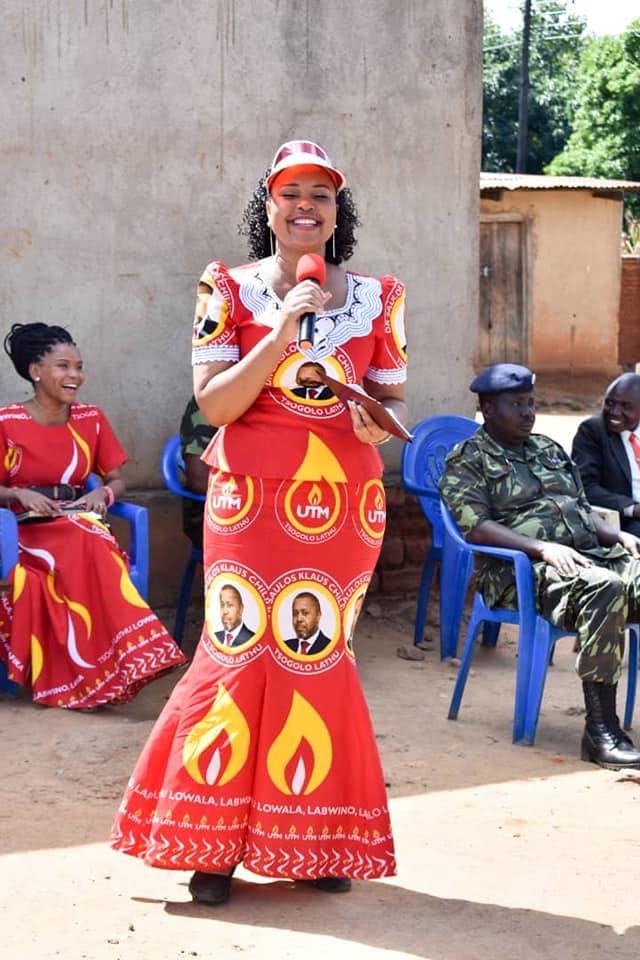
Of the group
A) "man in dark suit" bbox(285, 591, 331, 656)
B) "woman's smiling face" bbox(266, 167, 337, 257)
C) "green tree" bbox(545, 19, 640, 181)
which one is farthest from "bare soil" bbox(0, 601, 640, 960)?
"green tree" bbox(545, 19, 640, 181)

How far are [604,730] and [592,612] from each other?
17.3 inches

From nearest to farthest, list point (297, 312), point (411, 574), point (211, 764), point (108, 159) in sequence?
point (297, 312) < point (211, 764) < point (108, 159) < point (411, 574)

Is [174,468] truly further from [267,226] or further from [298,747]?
[298,747]

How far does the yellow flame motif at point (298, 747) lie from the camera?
141 inches

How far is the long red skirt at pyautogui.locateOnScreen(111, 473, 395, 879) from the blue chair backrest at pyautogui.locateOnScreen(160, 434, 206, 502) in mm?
2803

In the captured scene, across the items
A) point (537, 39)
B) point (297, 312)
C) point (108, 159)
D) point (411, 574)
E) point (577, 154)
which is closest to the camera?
point (297, 312)

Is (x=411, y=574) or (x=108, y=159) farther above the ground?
(x=108, y=159)

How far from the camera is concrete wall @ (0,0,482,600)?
21.1 ft

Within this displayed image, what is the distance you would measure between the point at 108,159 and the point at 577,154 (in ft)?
71.8

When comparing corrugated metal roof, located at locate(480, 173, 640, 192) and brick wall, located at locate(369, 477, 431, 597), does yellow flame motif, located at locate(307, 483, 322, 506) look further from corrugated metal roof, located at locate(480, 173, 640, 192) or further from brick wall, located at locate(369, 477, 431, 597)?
corrugated metal roof, located at locate(480, 173, 640, 192)

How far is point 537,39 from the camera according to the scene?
135 feet

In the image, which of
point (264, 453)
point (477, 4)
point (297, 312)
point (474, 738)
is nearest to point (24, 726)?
point (474, 738)

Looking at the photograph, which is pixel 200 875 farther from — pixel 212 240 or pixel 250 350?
pixel 212 240

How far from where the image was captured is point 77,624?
5730 millimetres
